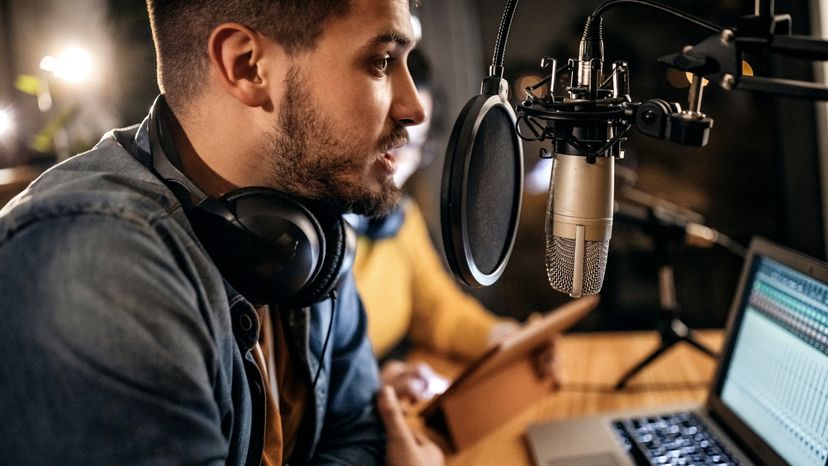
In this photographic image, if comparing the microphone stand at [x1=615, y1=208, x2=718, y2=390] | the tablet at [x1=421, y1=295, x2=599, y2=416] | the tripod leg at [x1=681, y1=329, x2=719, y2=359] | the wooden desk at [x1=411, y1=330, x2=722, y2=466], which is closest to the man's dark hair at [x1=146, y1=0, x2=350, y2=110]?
the tablet at [x1=421, y1=295, x2=599, y2=416]

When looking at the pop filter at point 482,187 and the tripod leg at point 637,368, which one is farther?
the tripod leg at point 637,368

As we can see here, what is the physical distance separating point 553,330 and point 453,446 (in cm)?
36

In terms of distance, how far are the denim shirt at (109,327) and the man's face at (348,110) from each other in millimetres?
217

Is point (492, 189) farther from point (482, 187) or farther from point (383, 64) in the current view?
point (383, 64)

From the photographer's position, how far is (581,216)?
2.33 feet

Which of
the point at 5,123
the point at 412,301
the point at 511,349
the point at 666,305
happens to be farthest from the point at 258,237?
the point at 5,123

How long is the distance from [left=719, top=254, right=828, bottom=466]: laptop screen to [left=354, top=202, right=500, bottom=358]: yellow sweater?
0.77 metres

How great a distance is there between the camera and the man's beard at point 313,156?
944 millimetres

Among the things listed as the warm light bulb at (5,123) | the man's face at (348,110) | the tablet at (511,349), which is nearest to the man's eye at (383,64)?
the man's face at (348,110)

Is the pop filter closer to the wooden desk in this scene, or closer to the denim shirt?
the denim shirt

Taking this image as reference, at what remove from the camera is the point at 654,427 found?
1.17m

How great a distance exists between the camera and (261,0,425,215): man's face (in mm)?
915

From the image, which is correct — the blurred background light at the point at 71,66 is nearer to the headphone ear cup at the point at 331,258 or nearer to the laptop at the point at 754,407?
the headphone ear cup at the point at 331,258

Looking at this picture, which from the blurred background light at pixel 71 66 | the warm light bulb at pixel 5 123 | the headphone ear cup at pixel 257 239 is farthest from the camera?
the warm light bulb at pixel 5 123
